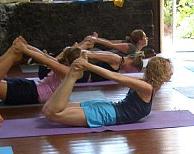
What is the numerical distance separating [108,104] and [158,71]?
0.45m

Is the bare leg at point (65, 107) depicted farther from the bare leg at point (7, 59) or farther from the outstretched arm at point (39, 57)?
the bare leg at point (7, 59)

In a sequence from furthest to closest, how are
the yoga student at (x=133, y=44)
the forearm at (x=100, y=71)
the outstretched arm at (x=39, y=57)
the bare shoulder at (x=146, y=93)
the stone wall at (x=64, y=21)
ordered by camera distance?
the stone wall at (x=64, y=21) < the yoga student at (x=133, y=44) < the outstretched arm at (x=39, y=57) < the bare shoulder at (x=146, y=93) < the forearm at (x=100, y=71)

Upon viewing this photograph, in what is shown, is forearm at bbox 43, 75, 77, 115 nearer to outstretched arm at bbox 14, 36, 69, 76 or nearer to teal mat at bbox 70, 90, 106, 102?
outstretched arm at bbox 14, 36, 69, 76

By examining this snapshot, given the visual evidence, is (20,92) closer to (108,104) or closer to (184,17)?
(108,104)

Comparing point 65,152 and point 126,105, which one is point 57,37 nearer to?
point 126,105

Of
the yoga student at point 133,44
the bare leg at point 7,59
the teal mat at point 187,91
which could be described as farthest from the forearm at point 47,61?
the yoga student at point 133,44

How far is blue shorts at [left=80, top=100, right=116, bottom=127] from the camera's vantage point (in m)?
3.15

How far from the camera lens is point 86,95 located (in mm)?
4191

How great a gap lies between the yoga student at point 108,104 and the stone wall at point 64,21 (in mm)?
3066

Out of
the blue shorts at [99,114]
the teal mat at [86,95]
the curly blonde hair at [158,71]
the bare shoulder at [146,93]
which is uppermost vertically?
the curly blonde hair at [158,71]

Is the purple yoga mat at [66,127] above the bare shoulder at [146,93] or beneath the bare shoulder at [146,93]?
beneath

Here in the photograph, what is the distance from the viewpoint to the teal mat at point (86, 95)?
4045 millimetres

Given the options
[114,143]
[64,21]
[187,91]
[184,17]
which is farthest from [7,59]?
[184,17]

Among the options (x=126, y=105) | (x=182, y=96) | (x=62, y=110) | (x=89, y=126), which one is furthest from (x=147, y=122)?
(x=182, y=96)
